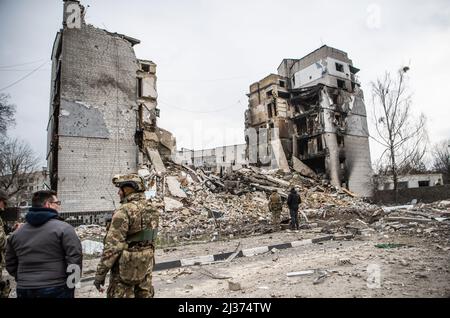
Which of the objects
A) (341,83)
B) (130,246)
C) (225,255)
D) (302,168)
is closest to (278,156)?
(302,168)

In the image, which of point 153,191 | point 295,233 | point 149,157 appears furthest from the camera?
point 149,157

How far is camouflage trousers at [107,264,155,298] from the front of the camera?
288 cm

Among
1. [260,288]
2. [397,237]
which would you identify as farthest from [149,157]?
[260,288]

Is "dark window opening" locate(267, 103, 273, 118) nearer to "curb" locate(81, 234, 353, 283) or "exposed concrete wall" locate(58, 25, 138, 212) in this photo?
"exposed concrete wall" locate(58, 25, 138, 212)

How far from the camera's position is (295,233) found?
37.1 ft

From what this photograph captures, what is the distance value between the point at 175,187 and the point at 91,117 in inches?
248

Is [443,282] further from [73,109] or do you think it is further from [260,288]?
[73,109]

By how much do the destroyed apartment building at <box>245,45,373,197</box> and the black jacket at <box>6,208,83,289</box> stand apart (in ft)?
96.0

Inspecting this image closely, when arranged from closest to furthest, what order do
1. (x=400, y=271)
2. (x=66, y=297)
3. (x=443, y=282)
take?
(x=66, y=297) → (x=443, y=282) → (x=400, y=271)

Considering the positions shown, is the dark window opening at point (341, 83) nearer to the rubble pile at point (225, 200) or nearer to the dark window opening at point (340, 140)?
the dark window opening at point (340, 140)

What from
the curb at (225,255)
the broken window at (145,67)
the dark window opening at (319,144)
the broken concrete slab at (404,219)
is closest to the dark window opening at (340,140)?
the dark window opening at (319,144)

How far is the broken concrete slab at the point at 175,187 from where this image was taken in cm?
1784

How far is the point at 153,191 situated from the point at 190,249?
360 inches

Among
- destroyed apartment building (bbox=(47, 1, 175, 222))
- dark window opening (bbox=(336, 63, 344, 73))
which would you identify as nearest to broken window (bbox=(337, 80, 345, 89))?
dark window opening (bbox=(336, 63, 344, 73))
